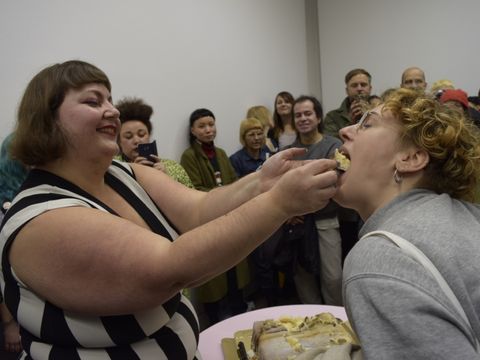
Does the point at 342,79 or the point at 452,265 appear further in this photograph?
the point at 342,79

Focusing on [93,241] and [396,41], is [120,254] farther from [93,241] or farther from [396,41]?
[396,41]

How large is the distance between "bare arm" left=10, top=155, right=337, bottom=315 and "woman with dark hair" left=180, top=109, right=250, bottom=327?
2.31 metres

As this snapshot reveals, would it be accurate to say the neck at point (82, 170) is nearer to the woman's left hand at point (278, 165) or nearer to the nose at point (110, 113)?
the nose at point (110, 113)

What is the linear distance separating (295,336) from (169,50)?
2517 millimetres

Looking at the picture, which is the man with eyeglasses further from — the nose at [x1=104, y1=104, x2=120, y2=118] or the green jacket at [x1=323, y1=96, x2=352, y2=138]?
the nose at [x1=104, y1=104, x2=120, y2=118]

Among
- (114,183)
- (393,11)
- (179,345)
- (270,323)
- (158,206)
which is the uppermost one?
(393,11)

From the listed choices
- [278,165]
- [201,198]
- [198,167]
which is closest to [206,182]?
[198,167]

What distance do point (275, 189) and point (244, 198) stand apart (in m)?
0.36

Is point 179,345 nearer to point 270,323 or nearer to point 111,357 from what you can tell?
point 111,357

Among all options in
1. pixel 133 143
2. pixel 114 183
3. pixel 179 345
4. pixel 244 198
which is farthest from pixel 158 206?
pixel 133 143

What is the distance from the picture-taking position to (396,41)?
4.86 metres

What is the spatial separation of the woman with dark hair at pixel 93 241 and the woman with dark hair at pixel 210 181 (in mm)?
2037

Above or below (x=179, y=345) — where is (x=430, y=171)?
above

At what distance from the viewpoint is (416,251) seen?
0.81m
